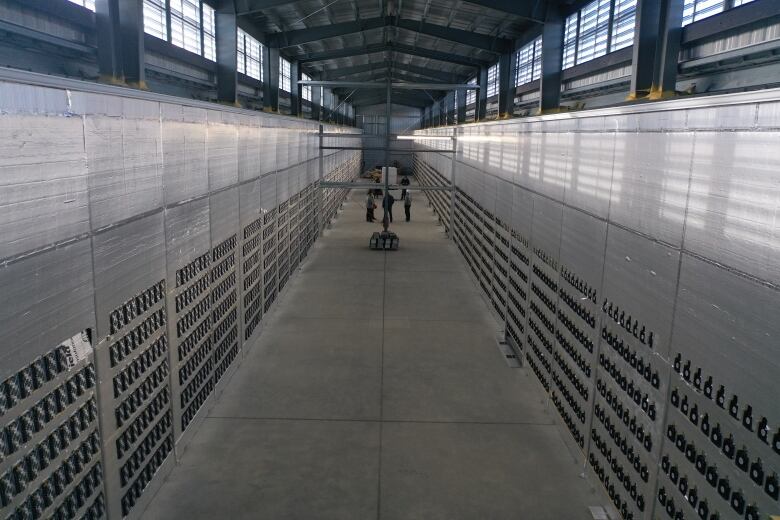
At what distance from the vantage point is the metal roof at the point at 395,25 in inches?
623

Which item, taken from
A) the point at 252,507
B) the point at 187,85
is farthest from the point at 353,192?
the point at 252,507

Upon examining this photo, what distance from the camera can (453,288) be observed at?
14.3 m

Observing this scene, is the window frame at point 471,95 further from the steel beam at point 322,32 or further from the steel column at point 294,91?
the steel beam at point 322,32

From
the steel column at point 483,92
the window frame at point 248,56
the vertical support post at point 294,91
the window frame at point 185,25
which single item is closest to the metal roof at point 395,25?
the vertical support post at point 294,91

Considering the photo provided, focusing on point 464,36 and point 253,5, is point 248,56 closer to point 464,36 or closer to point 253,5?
point 253,5

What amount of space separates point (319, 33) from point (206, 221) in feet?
47.8

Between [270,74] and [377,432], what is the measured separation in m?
16.1

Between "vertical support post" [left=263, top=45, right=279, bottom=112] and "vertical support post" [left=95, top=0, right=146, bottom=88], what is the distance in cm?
1022

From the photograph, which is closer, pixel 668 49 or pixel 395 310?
pixel 668 49

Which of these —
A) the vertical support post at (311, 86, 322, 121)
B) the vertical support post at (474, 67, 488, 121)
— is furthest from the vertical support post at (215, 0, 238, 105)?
the vertical support post at (311, 86, 322, 121)

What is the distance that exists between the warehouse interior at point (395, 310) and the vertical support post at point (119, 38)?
4 cm

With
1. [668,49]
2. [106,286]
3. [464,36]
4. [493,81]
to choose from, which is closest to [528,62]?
[464,36]

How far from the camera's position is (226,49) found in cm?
1522

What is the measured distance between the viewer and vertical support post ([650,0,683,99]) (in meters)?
8.86
